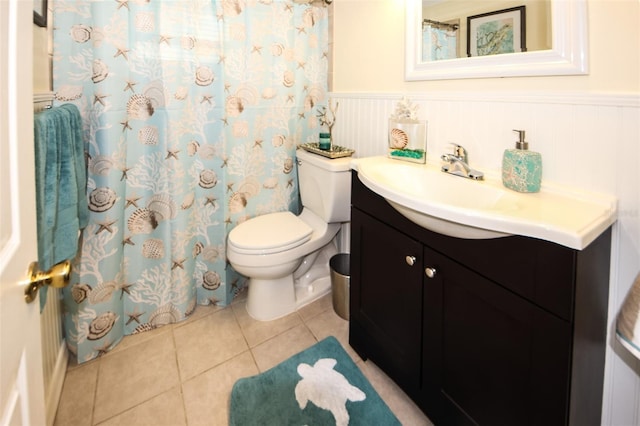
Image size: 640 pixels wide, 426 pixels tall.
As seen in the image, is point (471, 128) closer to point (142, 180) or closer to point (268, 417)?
point (268, 417)

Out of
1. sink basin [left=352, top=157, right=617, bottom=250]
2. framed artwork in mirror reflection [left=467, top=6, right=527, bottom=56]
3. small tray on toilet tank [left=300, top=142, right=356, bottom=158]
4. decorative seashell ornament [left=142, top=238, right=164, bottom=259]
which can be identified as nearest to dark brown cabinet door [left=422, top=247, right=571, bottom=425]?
sink basin [left=352, top=157, right=617, bottom=250]

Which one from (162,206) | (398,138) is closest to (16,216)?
(162,206)

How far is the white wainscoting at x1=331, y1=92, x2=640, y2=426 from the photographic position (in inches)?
34.5

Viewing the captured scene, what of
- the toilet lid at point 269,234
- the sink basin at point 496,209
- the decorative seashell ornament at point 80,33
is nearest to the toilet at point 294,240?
the toilet lid at point 269,234

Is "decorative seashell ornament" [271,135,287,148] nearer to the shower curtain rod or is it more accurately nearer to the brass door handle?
the shower curtain rod

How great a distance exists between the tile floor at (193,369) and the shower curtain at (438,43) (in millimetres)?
1323

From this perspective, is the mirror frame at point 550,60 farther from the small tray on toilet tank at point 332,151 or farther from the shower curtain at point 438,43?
the small tray on toilet tank at point 332,151

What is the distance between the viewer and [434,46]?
53.9 inches

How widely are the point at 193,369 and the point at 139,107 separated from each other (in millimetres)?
1181

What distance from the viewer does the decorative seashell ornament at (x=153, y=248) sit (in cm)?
163

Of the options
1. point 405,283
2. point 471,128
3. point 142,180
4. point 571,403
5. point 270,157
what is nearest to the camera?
point 571,403

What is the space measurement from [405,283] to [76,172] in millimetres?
1239

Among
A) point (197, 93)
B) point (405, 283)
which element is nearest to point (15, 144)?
point (405, 283)

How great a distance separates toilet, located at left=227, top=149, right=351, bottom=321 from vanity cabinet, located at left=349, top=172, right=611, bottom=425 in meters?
0.45
